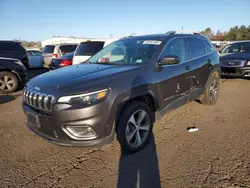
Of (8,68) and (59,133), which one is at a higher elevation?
(8,68)

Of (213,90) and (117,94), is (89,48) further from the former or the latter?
(117,94)

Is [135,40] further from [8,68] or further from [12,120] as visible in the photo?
[8,68]

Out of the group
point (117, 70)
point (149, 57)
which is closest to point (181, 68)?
point (149, 57)

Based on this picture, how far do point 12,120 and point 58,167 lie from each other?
94.4 inches

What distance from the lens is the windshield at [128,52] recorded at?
3587 mm

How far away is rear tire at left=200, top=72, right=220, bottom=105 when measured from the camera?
500 centimetres

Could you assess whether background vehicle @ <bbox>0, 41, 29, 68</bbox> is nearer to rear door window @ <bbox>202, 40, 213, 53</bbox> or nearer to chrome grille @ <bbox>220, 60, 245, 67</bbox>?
rear door window @ <bbox>202, 40, 213, 53</bbox>

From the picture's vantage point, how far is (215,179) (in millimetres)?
2482

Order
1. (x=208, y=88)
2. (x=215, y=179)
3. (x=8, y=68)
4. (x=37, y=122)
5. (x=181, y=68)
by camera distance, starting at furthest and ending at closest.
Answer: (x=8, y=68), (x=208, y=88), (x=181, y=68), (x=37, y=122), (x=215, y=179)

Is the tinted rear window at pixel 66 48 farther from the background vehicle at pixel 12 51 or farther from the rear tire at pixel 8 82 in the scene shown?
the rear tire at pixel 8 82

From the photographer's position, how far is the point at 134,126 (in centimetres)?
308

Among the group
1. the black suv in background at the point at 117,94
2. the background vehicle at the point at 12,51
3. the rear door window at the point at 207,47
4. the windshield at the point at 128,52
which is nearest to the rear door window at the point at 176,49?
the black suv in background at the point at 117,94

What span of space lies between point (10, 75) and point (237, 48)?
379 inches

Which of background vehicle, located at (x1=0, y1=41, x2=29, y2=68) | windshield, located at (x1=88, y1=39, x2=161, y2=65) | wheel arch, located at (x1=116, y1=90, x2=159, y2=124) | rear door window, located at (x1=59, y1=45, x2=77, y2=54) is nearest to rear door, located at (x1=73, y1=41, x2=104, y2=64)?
background vehicle, located at (x1=0, y1=41, x2=29, y2=68)
